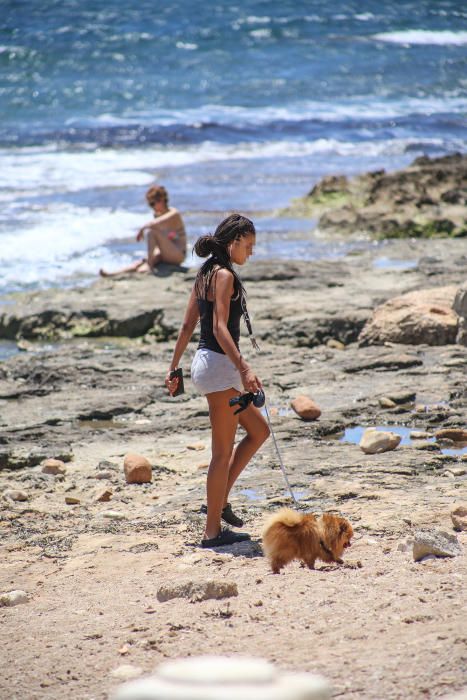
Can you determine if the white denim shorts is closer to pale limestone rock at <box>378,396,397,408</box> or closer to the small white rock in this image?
the small white rock

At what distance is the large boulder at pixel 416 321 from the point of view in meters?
8.96

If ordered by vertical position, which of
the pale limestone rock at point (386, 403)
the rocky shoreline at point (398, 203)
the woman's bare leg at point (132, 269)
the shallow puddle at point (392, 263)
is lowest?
the rocky shoreline at point (398, 203)

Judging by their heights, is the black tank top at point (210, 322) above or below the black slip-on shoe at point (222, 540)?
above

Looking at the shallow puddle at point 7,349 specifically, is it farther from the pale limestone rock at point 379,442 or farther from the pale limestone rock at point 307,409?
the pale limestone rock at point 379,442

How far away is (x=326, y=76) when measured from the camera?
38656mm

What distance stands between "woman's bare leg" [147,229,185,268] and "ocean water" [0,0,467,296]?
108 centimetres

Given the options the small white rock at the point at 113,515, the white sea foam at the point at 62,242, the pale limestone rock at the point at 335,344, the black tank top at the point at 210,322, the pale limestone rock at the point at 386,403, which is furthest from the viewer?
the white sea foam at the point at 62,242

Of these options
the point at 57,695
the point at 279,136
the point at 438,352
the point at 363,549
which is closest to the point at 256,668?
the point at 57,695

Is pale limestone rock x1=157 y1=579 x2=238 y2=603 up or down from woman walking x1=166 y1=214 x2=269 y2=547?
down

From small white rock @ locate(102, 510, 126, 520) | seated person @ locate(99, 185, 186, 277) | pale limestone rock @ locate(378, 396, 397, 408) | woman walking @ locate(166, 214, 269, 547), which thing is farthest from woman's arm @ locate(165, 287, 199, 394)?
seated person @ locate(99, 185, 186, 277)

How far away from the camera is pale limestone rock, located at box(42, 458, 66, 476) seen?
6797 mm

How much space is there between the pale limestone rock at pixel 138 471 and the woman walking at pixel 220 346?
1.33m

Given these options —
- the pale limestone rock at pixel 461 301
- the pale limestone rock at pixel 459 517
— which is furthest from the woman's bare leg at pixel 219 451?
the pale limestone rock at pixel 461 301

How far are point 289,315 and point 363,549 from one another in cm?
534
